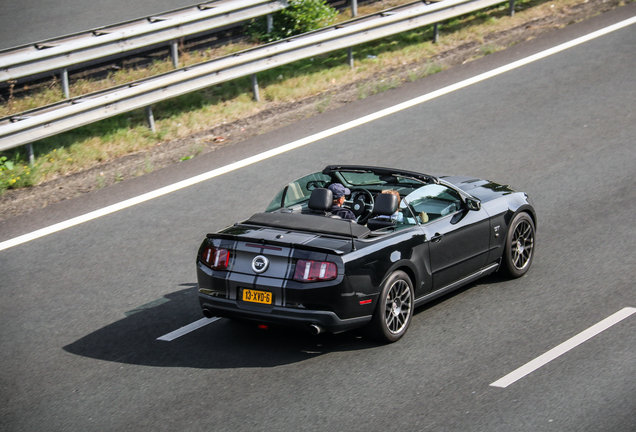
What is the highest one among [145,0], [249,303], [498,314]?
[145,0]

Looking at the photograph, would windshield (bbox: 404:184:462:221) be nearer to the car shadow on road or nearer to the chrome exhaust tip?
the car shadow on road

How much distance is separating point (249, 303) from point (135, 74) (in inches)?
298

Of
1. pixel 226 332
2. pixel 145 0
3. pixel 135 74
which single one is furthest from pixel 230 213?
pixel 145 0

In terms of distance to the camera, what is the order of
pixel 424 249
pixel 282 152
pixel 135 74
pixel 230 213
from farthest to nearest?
pixel 135 74, pixel 282 152, pixel 230 213, pixel 424 249

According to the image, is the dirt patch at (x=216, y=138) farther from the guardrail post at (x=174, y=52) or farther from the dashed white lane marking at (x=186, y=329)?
the dashed white lane marking at (x=186, y=329)

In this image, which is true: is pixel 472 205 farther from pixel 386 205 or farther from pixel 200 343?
pixel 200 343

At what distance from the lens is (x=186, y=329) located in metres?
7.42

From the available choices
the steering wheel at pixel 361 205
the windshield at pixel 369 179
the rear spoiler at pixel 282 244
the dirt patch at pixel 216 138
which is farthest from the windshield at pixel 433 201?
the dirt patch at pixel 216 138

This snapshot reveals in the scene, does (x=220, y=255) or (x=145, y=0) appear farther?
(x=145, y=0)

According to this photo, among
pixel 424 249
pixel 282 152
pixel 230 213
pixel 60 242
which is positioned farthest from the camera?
pixel 282 152

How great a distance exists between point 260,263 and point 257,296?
28 cm

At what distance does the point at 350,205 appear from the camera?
785cm

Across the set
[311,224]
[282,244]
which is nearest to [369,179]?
[311,224]

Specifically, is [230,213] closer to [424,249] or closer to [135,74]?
[424,249]
